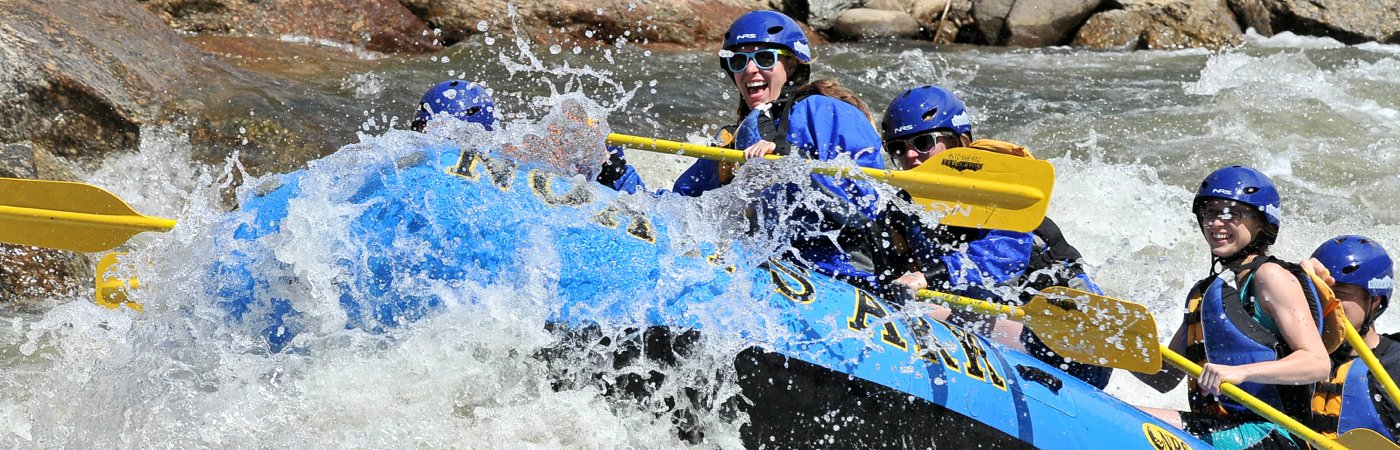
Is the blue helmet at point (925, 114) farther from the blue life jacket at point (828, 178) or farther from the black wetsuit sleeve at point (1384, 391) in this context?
the black wetsuit sleeve at point (1384, 391)

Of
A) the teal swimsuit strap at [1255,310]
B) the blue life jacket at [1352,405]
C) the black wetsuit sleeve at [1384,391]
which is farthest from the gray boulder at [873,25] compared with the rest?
the teal swimsuit strap at [1255,310]

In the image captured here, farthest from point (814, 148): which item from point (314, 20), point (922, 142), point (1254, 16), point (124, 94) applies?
point (1254, 16)

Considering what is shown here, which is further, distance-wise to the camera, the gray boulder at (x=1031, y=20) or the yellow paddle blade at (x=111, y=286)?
the gray boulder at (x=1031, y=20)

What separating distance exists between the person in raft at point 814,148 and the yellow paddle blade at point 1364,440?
1.50 m

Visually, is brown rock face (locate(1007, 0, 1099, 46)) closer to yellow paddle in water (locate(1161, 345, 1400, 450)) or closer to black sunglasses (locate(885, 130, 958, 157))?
black sunglasses (locate(885, 130, 958, 157))

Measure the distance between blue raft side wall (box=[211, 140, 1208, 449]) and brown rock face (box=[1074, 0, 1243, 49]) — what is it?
10.4 m

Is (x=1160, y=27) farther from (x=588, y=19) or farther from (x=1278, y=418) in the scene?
(x=1278, y=418)

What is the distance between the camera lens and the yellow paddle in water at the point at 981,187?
3.68 metres

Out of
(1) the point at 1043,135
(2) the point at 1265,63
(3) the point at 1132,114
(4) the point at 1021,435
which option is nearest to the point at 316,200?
(4) the point at 1021,435

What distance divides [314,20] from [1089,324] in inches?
307

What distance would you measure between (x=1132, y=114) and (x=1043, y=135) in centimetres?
113

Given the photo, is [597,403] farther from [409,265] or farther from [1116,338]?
[1116,338]

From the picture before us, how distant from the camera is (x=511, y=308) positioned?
321 centimetres

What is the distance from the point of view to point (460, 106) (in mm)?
4195
